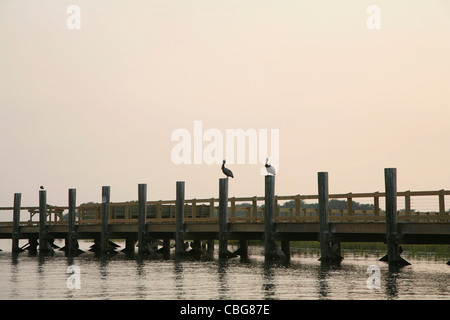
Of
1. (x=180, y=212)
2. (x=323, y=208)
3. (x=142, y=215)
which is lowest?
(x=142, y=215)

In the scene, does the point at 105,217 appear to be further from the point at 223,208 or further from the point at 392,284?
the point at 392,284

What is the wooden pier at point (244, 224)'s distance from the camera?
79.1ft

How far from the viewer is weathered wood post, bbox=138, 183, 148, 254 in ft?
111

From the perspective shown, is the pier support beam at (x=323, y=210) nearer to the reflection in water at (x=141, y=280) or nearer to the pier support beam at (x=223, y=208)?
the pier support beam at (x=223, y=208)

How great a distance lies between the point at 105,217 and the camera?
3575cm

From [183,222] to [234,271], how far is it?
25.4 ft

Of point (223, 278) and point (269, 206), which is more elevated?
point (269, 206)

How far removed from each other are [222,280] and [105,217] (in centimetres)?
1527

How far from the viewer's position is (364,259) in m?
31.4

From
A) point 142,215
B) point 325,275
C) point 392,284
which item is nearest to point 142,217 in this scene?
point 142,215

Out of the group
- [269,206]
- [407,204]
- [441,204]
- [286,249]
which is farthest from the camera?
[286,249]

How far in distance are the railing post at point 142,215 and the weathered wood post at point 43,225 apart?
6.74m
